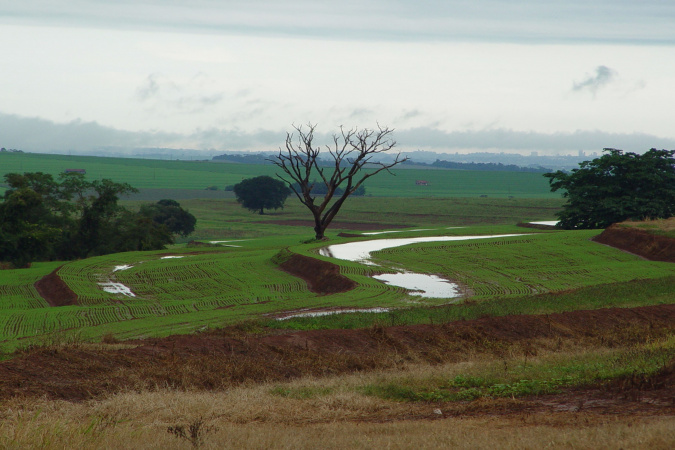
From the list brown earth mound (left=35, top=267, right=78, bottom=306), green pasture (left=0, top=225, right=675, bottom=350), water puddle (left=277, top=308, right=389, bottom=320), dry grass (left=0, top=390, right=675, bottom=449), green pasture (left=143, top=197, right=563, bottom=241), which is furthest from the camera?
green pasture (left=143, top=197, right=563, bottom=241)

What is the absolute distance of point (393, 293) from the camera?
68.6ft

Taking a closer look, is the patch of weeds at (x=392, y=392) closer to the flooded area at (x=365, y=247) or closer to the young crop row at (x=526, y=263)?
the young crop row at (x=526, y=263)

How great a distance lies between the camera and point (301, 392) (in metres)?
9.84

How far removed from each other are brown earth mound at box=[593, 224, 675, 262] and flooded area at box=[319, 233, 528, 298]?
541cm

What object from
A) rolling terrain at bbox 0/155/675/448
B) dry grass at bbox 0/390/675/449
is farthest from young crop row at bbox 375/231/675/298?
dry grass at bbox 0/390/675/449

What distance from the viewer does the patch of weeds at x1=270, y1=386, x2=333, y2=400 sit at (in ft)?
31.6

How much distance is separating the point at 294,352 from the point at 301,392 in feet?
8.15

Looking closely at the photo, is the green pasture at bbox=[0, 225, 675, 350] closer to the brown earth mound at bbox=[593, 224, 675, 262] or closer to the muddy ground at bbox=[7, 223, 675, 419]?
the brown earth mound at bbox=[593, 224, 675, 262]

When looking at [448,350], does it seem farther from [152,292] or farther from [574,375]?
[152,292]

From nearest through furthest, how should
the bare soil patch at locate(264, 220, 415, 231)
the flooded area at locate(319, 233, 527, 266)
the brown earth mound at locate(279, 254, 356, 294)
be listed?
the brown earth mound at locate(279, 254, 356, 294) < the flooded area at locate(319, 233, 527, 266) < the bare soil patch at locate(264, 220, 415, 231)

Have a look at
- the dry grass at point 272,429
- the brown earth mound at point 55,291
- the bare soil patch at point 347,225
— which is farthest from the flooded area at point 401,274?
the bare soil patch at point 347,225

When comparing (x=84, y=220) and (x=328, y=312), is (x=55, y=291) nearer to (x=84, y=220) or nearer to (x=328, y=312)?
(x=328, y=312)

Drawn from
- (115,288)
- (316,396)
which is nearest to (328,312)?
(316,396)

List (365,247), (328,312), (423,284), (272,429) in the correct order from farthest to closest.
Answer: (365,247) → (423,284) → (328,312) → (272,429)
